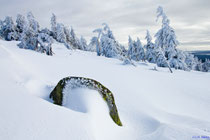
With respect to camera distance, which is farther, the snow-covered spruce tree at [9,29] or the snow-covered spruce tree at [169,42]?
the snow-covered spruce tree at [9,29]

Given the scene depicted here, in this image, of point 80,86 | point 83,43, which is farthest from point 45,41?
point 83,43

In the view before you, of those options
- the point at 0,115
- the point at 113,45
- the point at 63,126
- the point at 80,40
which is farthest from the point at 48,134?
the point at 80,40

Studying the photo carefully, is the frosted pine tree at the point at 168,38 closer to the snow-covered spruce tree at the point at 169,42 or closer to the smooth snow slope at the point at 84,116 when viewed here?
the snow-covered spruce tree at the point at 169,42

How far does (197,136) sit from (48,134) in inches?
120

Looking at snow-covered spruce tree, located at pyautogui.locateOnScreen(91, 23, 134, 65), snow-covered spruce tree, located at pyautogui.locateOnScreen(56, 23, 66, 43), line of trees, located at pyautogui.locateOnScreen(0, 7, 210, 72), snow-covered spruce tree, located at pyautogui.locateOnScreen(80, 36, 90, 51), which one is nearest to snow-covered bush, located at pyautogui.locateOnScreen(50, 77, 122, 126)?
line of trees, located at pyautogui.locateOnScreen(0, 7, 210, 72)

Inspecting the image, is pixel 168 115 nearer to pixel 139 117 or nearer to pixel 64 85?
pixel 139 117

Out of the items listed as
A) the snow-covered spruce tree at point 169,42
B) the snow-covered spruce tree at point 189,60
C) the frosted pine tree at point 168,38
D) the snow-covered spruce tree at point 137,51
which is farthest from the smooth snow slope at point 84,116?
the snow-covered spruce tree at point 137,51

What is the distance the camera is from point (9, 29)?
38500mm

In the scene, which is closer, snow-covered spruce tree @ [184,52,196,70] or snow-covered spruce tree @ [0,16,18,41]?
snow-covered spruce tree @ [184,52,196,70]

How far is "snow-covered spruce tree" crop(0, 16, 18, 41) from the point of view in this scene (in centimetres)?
3791

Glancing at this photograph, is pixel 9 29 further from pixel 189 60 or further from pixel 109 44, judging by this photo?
pixel 189 60

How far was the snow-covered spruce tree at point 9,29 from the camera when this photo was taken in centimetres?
3791

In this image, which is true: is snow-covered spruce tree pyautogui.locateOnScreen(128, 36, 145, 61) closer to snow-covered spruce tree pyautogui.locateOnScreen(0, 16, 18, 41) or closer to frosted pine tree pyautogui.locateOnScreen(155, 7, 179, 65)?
frosted pine tree pyautogui.locateOnScreen(155, 7, 179, 65)

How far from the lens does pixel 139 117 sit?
4.29 metres
